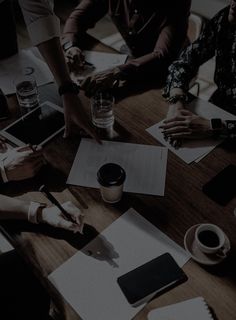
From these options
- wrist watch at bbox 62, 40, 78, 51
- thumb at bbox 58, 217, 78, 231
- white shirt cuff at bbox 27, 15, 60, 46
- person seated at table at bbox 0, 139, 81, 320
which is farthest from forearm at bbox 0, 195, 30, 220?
wrist watch at bbox 62, 40, 78, 51

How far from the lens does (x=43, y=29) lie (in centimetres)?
135

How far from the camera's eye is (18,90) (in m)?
1.38

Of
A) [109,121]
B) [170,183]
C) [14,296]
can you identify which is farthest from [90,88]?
[14,296]

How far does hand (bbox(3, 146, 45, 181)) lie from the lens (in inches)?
43.4

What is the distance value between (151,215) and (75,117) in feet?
1.55

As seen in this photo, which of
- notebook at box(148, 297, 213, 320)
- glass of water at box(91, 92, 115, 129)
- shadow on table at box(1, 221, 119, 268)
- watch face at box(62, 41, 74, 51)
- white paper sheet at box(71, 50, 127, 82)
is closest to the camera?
notebook at box(148, 297, 213, 320)

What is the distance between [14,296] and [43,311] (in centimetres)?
11

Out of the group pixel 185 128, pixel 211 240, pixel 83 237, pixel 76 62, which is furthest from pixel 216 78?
pixel 83 237

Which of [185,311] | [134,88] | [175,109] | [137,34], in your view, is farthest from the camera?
[137,34]

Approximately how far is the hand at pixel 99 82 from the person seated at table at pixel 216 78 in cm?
23

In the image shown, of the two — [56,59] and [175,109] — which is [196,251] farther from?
[56,59]

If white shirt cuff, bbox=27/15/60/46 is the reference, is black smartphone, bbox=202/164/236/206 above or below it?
below

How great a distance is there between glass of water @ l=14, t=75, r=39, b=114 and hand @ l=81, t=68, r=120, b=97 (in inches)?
7.9

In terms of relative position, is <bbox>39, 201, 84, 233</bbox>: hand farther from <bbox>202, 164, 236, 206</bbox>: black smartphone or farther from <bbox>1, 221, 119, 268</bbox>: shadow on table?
<bbox>202, 164, 236, 206</bbox>: black smartphone
